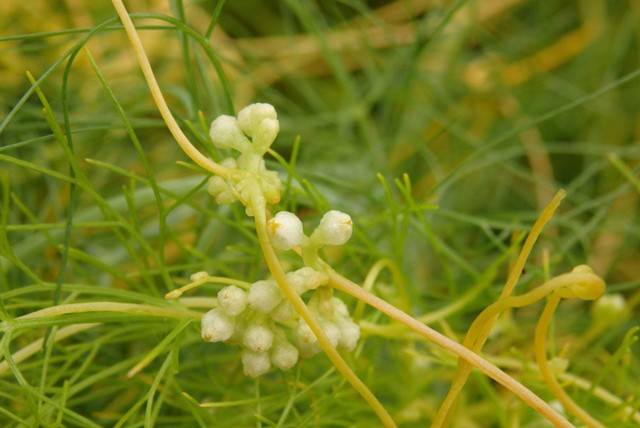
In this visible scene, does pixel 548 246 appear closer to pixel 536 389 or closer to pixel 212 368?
pixel 536 389

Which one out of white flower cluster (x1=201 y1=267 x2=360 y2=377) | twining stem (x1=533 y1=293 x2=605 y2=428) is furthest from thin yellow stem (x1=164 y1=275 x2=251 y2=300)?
twining stem (x1=533 y1=293 x2=605 y2=428)

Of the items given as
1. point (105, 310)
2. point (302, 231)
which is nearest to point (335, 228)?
point (302, 231)

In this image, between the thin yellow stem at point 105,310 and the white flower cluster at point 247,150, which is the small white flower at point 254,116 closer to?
the white flower cluster at point 247,150

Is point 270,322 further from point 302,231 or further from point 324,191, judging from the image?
point 324,191

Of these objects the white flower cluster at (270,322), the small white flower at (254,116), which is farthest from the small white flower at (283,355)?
the small white flower at (254,116)

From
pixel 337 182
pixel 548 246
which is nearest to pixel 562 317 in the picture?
pixel 548 246
